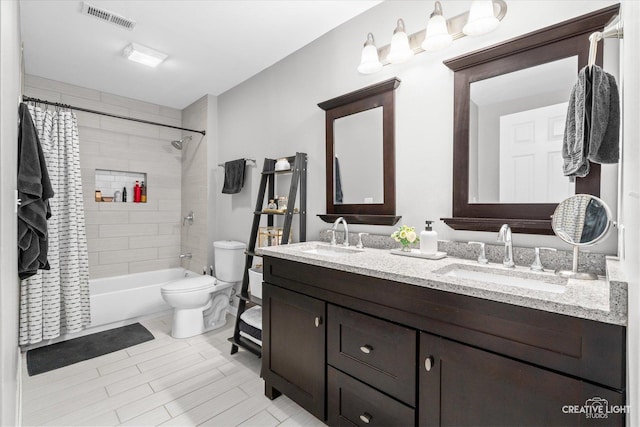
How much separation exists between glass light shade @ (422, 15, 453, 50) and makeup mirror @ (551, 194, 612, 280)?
1000 mm

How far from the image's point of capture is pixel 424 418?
1.19 metres

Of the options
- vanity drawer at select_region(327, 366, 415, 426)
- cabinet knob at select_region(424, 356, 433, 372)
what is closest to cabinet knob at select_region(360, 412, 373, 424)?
vanity drawer at select_region(327, 366, 415, 426)

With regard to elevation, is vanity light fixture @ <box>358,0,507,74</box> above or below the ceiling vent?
below

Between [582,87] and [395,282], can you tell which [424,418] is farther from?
[582,87]

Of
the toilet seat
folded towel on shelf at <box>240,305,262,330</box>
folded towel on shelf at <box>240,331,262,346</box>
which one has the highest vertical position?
the toilet seat

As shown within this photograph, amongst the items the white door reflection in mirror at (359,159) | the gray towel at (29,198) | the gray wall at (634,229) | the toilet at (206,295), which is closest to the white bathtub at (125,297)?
the toilet at (206,295)

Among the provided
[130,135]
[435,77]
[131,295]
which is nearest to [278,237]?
[435,77]

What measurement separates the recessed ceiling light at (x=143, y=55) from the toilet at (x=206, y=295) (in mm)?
1802

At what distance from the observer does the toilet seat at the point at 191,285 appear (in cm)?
274

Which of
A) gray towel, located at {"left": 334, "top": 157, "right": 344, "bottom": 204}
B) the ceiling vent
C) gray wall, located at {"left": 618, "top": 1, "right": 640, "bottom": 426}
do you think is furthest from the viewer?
Result: gray towel, located at {"left": 334, "top": 157, "right": 344, "bottom": 204}

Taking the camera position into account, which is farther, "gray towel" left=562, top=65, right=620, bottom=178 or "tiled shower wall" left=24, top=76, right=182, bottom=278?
"tiled shower wall" left=24, top=76, right=182, bottom=278

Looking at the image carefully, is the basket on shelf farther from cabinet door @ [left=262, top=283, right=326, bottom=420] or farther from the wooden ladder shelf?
cabinet door @ [left=262, top=283, right=326, bottom=420]

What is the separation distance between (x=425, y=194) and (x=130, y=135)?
143 inches

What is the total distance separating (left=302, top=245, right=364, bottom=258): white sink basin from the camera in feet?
6.54
